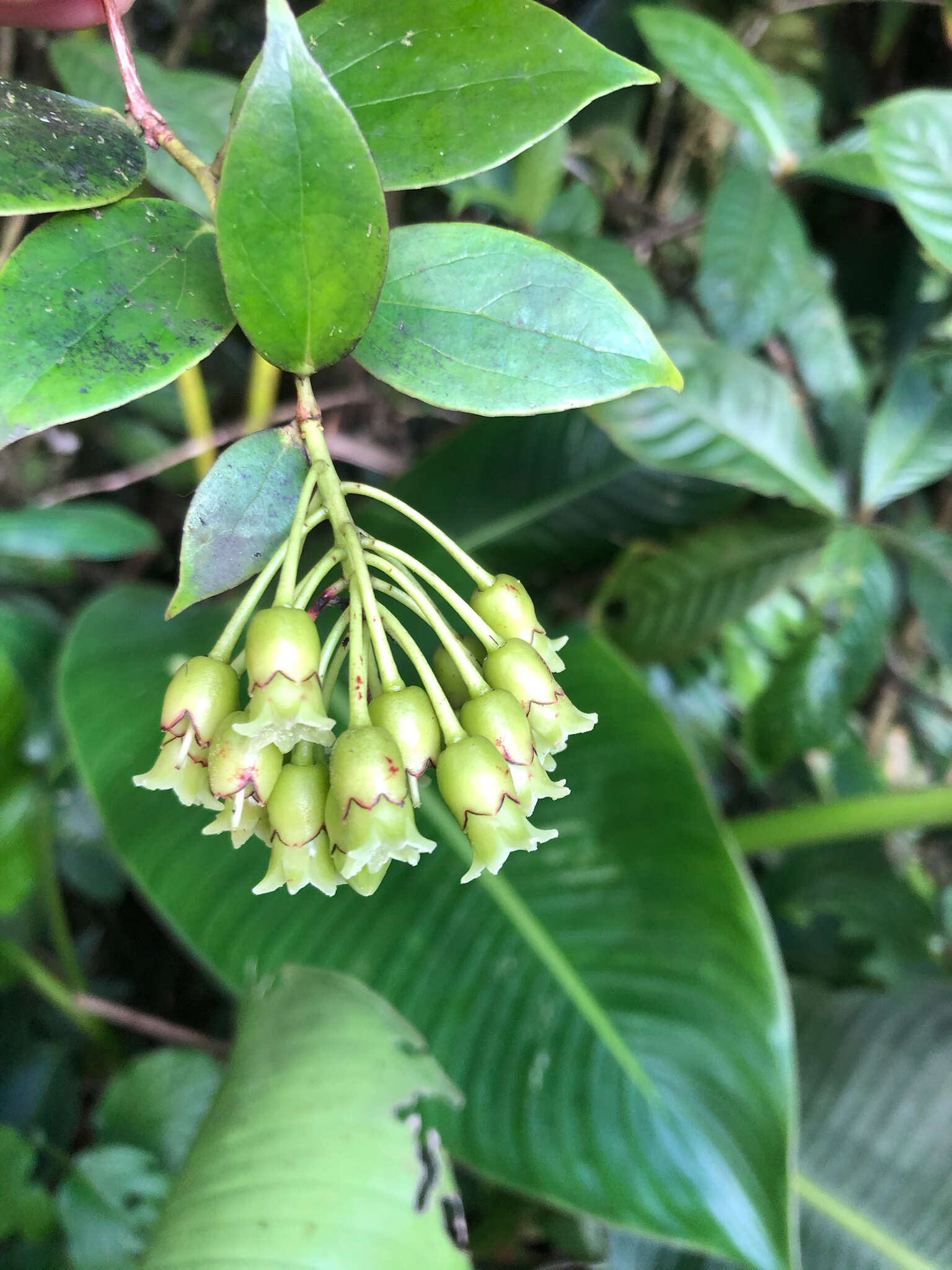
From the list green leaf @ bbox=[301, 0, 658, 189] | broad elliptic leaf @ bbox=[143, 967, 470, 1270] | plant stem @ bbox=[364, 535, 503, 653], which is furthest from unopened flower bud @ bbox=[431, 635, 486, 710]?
broad elliptic leaf @ bbox=[143, 967, 470, 1270]

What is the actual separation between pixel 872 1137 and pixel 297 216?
1.28 meters

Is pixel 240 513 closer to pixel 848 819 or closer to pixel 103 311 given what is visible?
pixel 103 311

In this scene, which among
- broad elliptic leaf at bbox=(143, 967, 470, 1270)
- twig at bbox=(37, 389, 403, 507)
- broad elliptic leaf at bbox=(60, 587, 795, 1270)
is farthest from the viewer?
twig at bbox=(37, 389, 403, 507)

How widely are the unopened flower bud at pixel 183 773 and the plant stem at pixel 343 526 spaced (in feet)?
0.37

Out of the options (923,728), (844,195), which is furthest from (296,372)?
(844,195)

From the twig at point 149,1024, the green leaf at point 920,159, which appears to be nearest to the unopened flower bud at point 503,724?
the green leaf at point 920,159

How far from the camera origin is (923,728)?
1593mm

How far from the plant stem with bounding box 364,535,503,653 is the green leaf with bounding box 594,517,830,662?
82 centimetres

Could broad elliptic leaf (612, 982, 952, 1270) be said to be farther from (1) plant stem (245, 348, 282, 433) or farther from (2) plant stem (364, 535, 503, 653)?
(1) plant stem (245, 348, 282, 433)

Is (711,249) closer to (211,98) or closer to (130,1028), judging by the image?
(211,98)

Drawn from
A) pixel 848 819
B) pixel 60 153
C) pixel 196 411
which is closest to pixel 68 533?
pixel 196 411

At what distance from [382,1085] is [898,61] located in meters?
2.27

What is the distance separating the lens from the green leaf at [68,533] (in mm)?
1105

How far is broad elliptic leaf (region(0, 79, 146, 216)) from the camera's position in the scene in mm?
379
